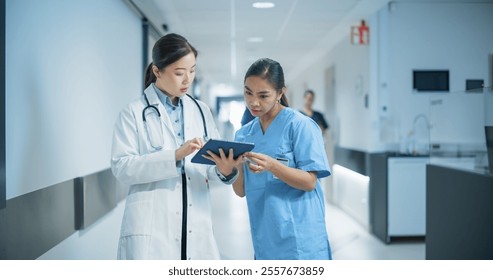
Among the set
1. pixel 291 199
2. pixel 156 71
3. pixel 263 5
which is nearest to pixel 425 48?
pixel 263 5

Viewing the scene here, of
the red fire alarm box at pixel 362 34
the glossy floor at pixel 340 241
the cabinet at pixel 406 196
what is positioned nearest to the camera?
the glossy floor at pixel 340 241

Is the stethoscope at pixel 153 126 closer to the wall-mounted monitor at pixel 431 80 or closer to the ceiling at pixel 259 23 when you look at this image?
the ceiling at pixel 259 23

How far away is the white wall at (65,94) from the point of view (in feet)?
5.38

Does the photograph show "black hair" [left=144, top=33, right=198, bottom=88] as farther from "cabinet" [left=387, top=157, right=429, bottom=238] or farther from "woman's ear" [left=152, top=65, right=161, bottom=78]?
"cabinet" [left=387, top=157, right=429, bottom=238]

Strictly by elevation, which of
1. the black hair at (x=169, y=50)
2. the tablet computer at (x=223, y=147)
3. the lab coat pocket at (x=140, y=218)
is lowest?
the lab coat pocket at (x=140, y=218)

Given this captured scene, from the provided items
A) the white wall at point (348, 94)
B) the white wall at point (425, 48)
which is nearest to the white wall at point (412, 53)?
the white wall at point (425, 48)

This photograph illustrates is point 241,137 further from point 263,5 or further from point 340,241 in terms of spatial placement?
point 340,241

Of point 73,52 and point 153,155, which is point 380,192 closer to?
point 73,52

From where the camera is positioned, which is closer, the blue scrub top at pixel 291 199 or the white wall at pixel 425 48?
the blue scrub top at pixel 291 199

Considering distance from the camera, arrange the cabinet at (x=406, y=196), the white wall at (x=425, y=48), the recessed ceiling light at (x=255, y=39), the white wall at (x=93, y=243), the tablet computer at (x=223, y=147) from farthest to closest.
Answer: the recessed ceiling light at (x=255, y=39)
the white wall at (x=425, y=48)
the cabinet at (x=406, y=196)
the white wall at (x=93, y=243)
the tablet computer at (x=223, y=147)

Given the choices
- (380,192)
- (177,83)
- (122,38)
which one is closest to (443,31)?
(380,192)

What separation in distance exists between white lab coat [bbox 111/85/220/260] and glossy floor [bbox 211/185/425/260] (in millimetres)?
1876

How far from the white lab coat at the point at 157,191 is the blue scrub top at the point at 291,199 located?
176mm

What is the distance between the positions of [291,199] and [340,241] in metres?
2.61
